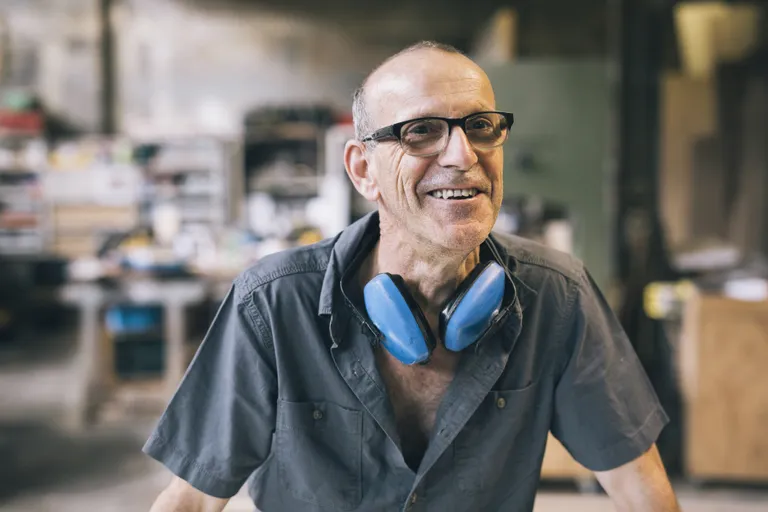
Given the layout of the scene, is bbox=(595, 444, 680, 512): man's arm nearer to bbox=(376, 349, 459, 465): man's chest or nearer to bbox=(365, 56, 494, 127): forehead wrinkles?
bbox=(376, 349, 459, 465): man's chest

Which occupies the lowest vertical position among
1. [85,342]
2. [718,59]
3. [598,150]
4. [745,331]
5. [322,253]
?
[85,342]

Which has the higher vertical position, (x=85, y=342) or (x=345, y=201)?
(x=345, y=201)

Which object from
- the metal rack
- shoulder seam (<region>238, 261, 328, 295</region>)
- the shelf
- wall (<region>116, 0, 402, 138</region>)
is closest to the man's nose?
shoulder seam (<region>238, 261, 328, 295</region>)

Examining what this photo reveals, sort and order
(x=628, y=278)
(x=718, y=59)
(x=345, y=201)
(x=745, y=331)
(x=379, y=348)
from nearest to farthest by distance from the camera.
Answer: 1. (x=379, y=348)
2. (x=745, y=331)
3. (x=628, y=278)
4. (x=718, y=59)
5. (x=345, y=201)

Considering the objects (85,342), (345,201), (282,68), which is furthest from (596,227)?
(282,68)

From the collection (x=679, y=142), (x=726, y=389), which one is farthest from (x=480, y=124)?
(x=679, y=142)

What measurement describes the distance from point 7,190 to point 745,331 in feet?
24.4

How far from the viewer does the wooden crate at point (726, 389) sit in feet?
9.88

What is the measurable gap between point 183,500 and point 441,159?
715 mm

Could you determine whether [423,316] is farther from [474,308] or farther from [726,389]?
[726,389]

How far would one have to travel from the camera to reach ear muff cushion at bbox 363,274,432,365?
116 centimetres

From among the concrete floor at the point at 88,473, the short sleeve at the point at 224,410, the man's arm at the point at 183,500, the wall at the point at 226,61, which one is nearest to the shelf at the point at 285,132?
the wall at the point at 226,61

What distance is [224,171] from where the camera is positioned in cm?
768

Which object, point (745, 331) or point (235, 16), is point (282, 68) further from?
point (745, 331)
